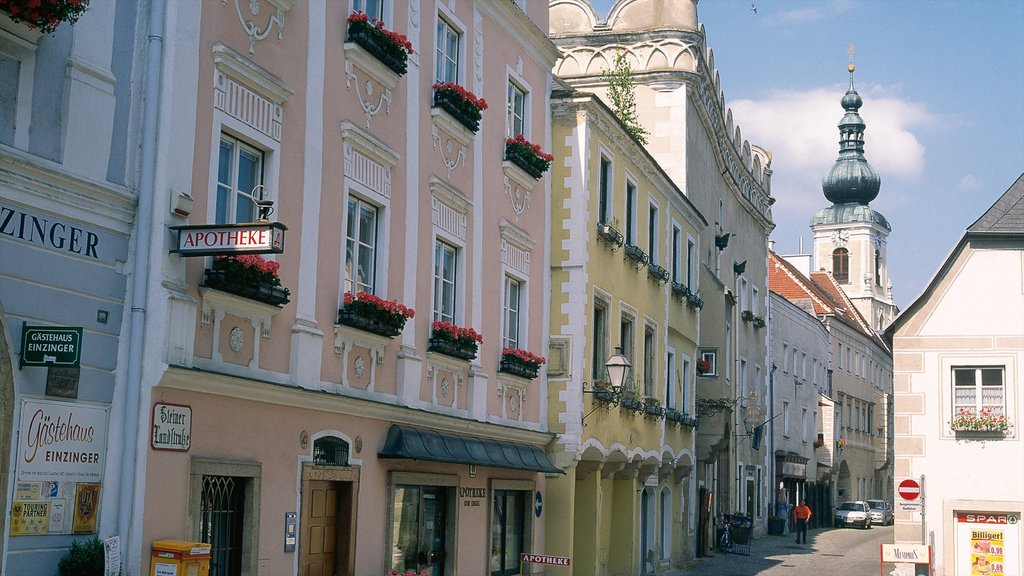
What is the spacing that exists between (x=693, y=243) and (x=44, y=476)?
79.0 ft

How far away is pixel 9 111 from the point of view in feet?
34.5

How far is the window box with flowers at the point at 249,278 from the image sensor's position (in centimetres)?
1241

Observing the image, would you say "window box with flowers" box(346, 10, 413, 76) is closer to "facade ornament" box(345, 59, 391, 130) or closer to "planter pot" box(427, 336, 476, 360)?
"facade ornament" box(345, 59, 391, 130)

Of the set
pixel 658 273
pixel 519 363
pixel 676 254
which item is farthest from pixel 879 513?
pixel 519 363

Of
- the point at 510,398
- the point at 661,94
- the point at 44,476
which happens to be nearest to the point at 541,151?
the point at 510,398

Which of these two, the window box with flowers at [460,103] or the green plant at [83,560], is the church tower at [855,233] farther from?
the green plant at [83,560]

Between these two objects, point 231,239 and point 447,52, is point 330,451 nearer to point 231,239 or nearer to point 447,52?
point 231,239

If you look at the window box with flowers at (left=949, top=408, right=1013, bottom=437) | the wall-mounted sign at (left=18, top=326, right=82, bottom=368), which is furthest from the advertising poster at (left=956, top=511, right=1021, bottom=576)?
the wall-mounted sign at (left=18, top=326, right=82, bottom=368)

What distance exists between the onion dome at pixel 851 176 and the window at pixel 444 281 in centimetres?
9613

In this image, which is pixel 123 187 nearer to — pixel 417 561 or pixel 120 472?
pixel 120 472

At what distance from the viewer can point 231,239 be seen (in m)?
11.6

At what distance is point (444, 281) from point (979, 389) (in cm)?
1380

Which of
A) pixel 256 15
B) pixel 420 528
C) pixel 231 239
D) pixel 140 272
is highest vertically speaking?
pixel 256 15

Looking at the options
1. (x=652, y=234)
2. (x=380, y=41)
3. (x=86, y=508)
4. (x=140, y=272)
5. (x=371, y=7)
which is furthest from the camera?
(x=652, y=234)
